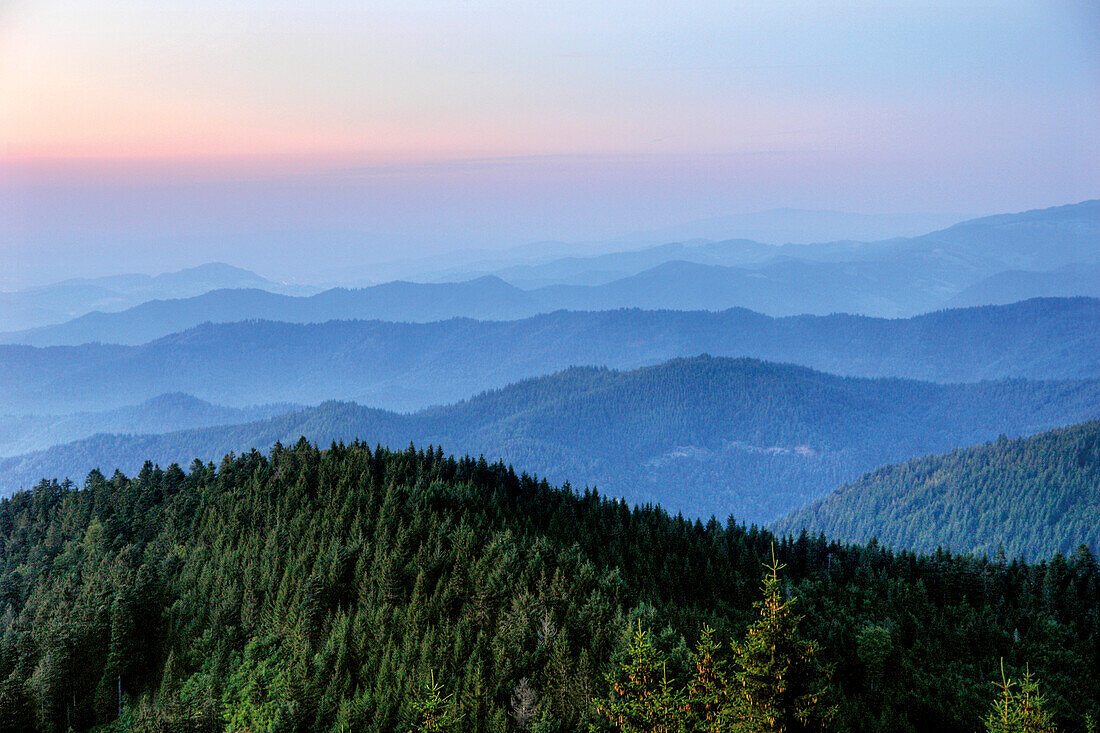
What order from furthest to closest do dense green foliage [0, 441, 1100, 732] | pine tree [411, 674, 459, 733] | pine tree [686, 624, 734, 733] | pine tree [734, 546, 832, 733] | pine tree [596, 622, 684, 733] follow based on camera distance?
dense green foliage [0, 441, 1100, 732] → pine tree [411, 674, 459, 733] → pine tree [596, 622, 684, 733] → pine tree [686, 624, 734, 733] → pine tree [734, 546, 832, 733]

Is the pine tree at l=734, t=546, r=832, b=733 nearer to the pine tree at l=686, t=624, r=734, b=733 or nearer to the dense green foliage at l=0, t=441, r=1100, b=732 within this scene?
the dense green foliage at l=0, t=441, r=1100, b=732

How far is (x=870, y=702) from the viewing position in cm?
7331

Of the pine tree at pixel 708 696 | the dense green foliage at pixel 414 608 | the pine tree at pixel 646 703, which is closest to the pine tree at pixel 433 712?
the dense green foliage at pixel 414 608

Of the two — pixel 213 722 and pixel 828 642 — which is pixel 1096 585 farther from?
pixel 213 722

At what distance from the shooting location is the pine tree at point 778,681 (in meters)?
36.0

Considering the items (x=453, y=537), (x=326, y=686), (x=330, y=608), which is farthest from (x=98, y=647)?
(x=453, y=537)

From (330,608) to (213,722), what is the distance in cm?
1492

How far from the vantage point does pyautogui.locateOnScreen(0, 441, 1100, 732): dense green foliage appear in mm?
60500

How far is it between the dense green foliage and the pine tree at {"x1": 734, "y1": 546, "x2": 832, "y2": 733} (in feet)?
2.57

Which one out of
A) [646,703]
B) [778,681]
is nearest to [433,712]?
[646,703]

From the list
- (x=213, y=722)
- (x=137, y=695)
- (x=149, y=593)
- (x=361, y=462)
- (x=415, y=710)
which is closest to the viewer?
(x=415, y=710)

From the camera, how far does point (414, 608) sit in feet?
228

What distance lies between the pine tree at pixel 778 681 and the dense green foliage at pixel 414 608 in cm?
78

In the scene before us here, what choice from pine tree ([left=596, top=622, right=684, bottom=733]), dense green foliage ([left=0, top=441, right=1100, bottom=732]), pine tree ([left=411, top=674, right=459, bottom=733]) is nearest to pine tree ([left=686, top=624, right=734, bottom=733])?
pine tree ([left=596, top=622, right=684, bottom=733])
